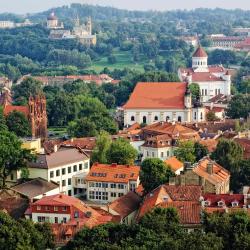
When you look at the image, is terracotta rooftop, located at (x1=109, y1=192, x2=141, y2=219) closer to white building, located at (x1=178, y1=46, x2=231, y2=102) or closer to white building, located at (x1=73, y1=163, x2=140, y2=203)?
white building, located at (x1=73, y1=163, x2=140, y2=203)

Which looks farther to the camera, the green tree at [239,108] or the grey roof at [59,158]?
the green tree at [239,108]

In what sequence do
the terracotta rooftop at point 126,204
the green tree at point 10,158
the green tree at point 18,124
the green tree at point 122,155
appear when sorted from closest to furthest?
the terracotta rooftop at point 126,204
the green tree at point 10,158
the green tree at point 122,155
the green tree at point 18,124

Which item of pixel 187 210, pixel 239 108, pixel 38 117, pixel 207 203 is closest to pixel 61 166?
pixel 207 203

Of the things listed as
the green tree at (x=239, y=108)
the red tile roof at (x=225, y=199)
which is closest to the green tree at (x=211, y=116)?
the green tree at (x=239, y=108)

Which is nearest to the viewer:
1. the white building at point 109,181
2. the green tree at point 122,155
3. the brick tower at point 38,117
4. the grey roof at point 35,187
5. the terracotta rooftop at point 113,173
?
the grey roof at point 35,187

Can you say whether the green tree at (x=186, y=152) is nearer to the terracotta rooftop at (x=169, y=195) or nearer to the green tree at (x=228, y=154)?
the green tree at (x=228, y=154)
